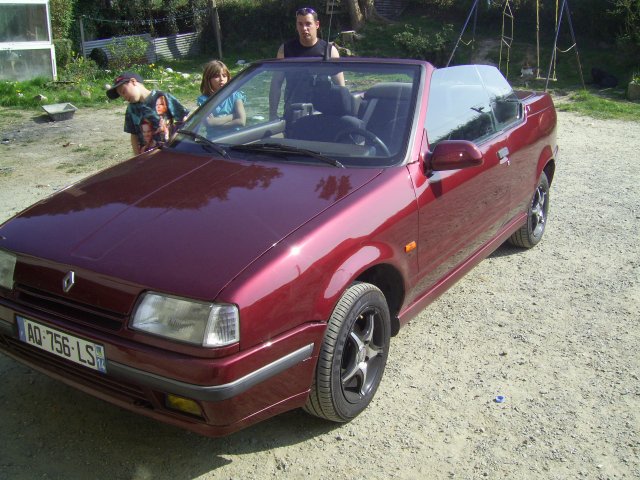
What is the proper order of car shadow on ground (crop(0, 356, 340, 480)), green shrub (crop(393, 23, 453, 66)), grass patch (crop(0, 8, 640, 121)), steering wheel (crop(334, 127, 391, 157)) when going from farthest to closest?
1. green shrub (crop(393, 23, 453, 66))
2. grass patch (crop(0, 8, 640, 121))
3. steering wheel (crop(334, 127, 391, 157))
4. car shadow on ground (crop(0, 356, 340, 480))

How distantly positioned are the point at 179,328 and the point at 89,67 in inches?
605

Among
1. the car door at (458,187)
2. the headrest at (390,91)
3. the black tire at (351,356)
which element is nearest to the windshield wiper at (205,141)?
the headrest at (390,91)

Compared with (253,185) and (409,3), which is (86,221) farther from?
(409,3)

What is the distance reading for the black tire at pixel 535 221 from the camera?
16.9 feet

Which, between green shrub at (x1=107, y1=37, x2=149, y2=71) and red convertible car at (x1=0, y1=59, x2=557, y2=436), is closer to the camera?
red convertible car at (x1=0, y1=59, x2=557, y2=436)

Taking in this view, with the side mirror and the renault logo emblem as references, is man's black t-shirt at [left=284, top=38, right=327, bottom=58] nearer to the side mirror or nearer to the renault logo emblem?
the side mirror

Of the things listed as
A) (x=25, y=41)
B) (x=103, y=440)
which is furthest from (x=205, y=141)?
(x=25, y=41)

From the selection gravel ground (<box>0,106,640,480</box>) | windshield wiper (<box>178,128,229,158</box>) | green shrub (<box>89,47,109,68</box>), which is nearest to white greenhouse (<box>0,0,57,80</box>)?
green shrub (<box>89,47,109,68</box>)

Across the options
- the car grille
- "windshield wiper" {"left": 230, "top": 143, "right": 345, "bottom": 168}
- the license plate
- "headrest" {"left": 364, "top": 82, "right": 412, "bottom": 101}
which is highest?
"headrest" {"left": 364, "top": 82, "right": 412, "bottom": 101}

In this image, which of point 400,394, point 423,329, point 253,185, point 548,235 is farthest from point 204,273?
point 548,235

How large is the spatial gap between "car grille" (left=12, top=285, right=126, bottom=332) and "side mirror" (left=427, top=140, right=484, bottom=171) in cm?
179

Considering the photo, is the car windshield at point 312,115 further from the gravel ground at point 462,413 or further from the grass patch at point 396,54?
the grass patch at point 396,54

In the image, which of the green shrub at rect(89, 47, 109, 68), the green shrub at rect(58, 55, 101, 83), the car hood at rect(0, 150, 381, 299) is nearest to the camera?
the car hood at rect(0, 150, 381, 299)

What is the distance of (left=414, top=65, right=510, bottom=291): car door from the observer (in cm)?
349
